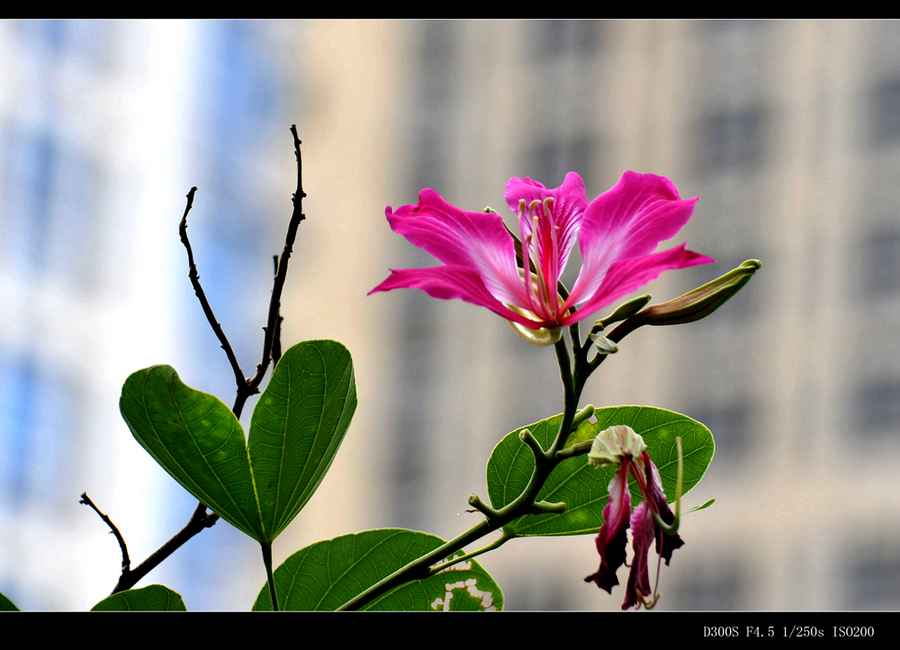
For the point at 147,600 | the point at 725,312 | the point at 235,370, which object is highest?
the point at 235,370

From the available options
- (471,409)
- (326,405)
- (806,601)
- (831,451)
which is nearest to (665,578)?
(806,601)

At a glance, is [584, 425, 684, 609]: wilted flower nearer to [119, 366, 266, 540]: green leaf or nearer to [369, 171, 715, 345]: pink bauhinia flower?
[369, 171, 715, 345]: pink bauhinia flower

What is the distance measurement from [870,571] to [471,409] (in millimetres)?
5301

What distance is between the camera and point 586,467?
20.4 inches

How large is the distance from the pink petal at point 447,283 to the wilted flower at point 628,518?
0.08 meters

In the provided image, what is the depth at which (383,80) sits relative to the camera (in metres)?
15.0

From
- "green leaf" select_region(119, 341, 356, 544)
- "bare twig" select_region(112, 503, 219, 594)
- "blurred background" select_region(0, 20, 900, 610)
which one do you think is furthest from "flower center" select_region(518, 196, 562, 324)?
"blurred background" select_region(0, 20, 900, 610)

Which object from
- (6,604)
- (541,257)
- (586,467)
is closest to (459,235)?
(541,257)

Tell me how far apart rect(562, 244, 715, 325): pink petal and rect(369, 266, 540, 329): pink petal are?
41 millimetres

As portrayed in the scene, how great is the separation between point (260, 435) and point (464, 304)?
451 inches

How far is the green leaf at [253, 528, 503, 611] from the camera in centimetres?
56

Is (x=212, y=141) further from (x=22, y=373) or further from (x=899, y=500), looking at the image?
(x=899, y=500)

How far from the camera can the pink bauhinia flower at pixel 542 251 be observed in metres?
0.41

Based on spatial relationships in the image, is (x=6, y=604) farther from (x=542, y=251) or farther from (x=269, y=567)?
(x=542, y=251)
